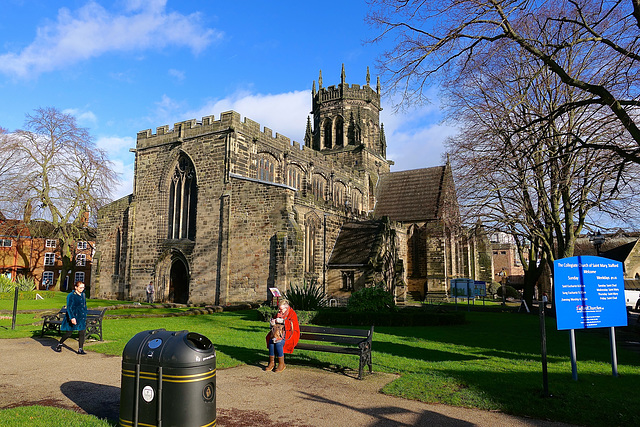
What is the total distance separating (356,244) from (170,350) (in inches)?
972

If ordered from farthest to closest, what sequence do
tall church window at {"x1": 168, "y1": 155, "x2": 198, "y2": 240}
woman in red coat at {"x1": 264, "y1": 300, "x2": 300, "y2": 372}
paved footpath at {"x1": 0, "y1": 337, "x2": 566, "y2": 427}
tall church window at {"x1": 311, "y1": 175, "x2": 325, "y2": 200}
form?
tall church window at {"x1": 311, "y1": 175, "x2": 325, "y2": 200} < tall church window at {"x1": 168, "y1": 155, "x2": 198, "y2": 240} < woman in red coat at {"x1": 264, "y1": 300, "x2": 300, "y2": 372} < paved footpath at {"x1": 0, "y1": 337, "x2": 566, "y2": 427}

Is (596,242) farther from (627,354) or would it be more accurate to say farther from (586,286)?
(586,286)

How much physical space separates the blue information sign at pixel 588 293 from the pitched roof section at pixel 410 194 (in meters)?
31.6

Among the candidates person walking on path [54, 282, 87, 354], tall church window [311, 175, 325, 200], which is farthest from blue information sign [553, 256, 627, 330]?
tall church window [311, 175, 325, 200]

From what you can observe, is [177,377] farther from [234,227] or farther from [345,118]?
[345,118]

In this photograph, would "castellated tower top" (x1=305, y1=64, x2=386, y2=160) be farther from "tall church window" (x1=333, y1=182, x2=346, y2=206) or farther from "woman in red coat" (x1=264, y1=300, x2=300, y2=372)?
"woman in red coat" (x1=264, y1=300, x2=300, y2=372)

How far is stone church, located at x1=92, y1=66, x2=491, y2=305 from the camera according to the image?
25.4 metres

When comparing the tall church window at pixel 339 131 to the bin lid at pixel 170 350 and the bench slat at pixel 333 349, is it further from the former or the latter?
the bin lid at pixel 170 350

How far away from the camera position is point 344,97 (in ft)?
159

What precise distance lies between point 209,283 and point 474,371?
810 inches

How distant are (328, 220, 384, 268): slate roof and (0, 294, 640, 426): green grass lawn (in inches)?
437

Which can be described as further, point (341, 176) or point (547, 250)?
point (341, 176)

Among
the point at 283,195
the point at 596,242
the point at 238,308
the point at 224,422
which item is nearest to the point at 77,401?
the point at 224,422

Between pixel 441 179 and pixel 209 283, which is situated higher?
pixel 441 179
